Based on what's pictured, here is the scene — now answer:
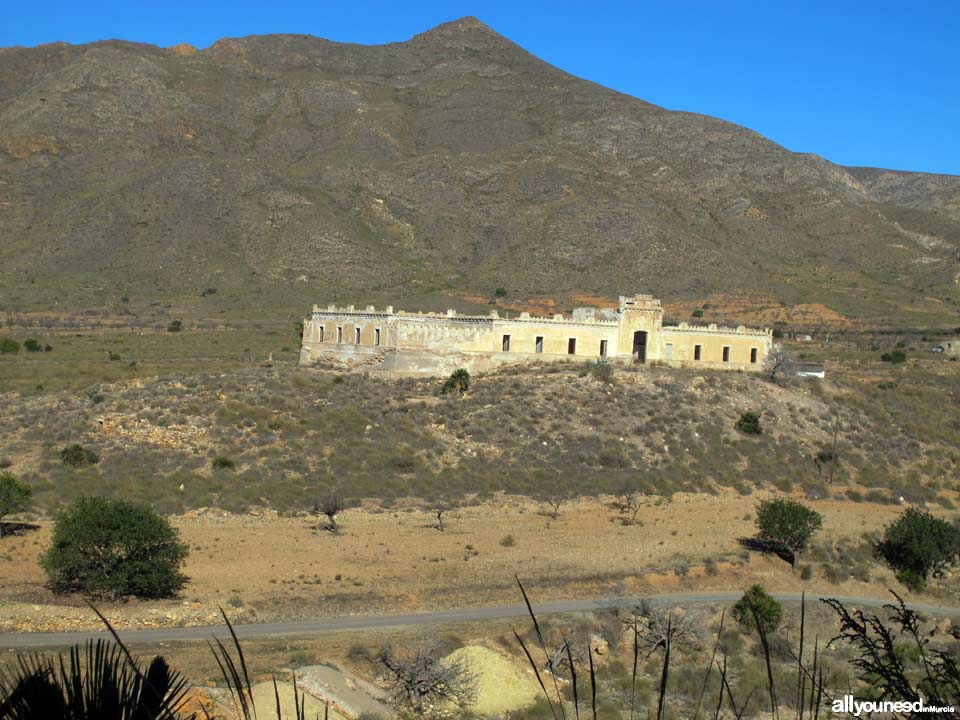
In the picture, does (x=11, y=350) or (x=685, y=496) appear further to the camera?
(x=11, y=350)

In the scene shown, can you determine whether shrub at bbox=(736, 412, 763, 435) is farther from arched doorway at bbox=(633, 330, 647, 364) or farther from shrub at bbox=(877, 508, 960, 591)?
shrub at bbox=(877, 508, 960, 591)

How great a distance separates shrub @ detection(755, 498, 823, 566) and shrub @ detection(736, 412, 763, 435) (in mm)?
13114

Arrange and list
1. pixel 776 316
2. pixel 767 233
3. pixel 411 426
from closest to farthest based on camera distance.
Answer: pixel 411 426, pixel 776 316, pixel 767 233

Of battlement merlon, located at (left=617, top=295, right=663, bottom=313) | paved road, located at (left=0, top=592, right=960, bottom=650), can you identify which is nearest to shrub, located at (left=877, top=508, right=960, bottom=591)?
paved road, located at (left=0, top=592, right=960, bottom=650)

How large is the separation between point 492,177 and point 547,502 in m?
84.0

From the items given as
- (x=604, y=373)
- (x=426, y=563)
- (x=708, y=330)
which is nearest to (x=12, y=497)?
Answer: (x=426, y=563)

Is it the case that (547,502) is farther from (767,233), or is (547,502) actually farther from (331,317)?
(767,233)

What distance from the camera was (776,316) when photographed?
264 ft

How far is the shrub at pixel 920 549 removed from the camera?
30958 millimetres

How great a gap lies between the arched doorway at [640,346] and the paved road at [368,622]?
2321cm

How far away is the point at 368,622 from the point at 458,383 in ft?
76.6

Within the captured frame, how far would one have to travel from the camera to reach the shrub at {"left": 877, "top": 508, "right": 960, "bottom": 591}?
31.0 m

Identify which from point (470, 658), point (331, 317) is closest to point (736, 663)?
point (470, 658)

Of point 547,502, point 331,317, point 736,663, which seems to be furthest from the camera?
point 331,317
